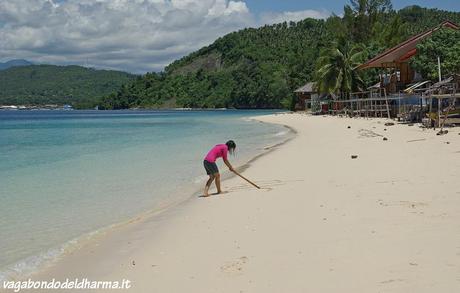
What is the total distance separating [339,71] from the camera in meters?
50.3

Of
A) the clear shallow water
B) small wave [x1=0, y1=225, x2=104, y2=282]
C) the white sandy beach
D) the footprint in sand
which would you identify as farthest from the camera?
the clear shallow water

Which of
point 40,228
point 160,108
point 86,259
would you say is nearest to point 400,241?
point 86,259

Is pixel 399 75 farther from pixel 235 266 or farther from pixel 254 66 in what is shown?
pixel 254 66

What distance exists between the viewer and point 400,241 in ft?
17.5

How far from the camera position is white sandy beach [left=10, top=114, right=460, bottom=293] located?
14.9 feet

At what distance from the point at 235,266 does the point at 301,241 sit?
1024 millimetres

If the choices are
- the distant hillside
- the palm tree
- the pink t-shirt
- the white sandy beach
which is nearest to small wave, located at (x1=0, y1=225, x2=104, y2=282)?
the white sandy beach

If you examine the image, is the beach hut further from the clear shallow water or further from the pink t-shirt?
the pink t-shirt

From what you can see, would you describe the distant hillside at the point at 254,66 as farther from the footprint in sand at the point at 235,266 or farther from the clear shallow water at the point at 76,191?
the footprint in sand at the point at 235,266

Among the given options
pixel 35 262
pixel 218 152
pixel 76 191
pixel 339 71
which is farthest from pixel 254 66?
pixel 35 262

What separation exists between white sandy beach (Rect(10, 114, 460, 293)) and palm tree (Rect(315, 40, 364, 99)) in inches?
1620

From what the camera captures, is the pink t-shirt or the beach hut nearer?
the pink t-shirt

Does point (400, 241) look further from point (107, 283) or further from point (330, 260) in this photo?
point (107, 283)

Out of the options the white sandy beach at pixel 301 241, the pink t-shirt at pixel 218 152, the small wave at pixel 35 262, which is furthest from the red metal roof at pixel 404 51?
the small wave at pixel 35 262
